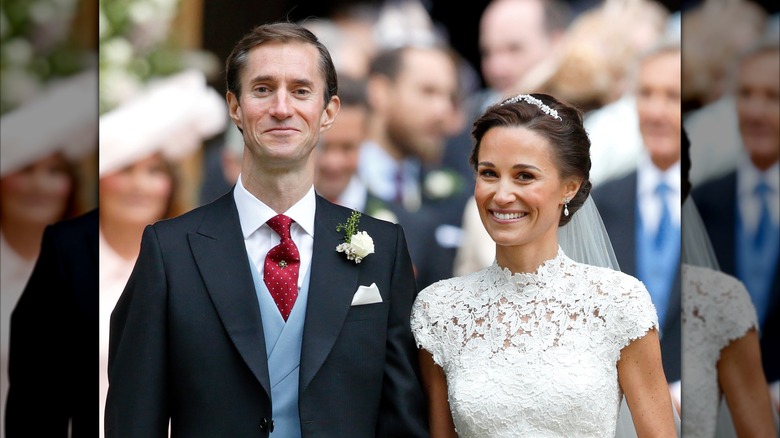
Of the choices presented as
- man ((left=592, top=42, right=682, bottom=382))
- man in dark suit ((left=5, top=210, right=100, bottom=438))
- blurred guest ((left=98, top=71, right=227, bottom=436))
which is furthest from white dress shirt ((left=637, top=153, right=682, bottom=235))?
man in dark suit ((left=5, top=210, right=100, bottom=438))

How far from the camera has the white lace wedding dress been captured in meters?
3.12

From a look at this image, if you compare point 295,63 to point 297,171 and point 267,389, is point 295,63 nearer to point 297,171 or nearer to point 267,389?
point 297,171

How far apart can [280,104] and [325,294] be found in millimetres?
545

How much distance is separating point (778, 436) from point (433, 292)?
7.59ft

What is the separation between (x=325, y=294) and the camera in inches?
123

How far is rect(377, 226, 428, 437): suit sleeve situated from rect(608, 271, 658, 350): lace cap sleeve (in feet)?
1.93

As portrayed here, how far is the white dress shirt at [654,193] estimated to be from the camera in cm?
488

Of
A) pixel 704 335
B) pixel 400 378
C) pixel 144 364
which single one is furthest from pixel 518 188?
pixel 704 335

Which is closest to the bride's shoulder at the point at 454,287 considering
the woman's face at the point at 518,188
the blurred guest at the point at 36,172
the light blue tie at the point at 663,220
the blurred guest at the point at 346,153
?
the woman's face at the point at 518,188

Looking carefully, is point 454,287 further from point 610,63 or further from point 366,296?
point 610,63

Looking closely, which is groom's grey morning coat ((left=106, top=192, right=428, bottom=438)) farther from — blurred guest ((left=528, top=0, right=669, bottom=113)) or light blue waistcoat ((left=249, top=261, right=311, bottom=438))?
blurred guest ((left=528, top=0, right=669, bottom=113))

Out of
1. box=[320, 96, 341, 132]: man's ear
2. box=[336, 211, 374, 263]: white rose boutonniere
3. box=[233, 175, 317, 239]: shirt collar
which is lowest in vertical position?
box=[336, 211, 374, 263]: white rose boutonniere

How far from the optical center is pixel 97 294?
4.83 m

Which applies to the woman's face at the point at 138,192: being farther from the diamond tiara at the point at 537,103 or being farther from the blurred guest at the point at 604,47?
the diamond tiara at the point at 537,103
